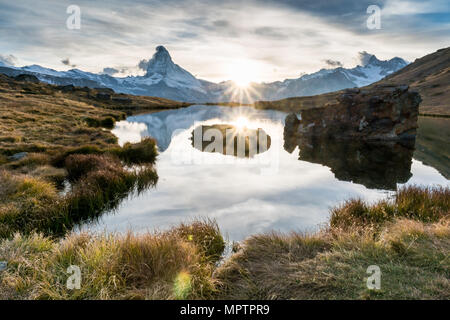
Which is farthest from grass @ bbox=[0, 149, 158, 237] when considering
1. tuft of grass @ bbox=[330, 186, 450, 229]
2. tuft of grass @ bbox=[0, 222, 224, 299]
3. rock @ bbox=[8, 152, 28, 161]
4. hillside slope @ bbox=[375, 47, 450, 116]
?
hillside slope @ bbox=[375, 47, 450, 116]

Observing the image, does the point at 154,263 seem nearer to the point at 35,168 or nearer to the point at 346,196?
the point at 346,196

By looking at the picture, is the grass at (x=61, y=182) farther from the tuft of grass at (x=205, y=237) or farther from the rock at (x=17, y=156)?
the tuft of grass at (x=205, y=237)

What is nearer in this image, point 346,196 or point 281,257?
point 281,257

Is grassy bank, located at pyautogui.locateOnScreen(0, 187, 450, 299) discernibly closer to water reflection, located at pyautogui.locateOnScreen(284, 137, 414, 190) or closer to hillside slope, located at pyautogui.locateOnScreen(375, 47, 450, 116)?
water reflection, located at pyautogui.locateOnScreen(284, 137, 414, 190)

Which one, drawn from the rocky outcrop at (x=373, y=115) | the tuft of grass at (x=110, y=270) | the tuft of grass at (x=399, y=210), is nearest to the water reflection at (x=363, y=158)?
the rocky outcrop at (x=373, y=115)

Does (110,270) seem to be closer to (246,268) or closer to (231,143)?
(246,268)

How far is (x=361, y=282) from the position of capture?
224 inches

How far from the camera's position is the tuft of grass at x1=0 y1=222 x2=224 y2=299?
539 centimetres

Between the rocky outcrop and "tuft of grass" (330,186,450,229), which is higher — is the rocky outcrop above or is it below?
above

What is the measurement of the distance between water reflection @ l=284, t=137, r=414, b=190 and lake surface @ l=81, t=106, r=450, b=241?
68 millimetres

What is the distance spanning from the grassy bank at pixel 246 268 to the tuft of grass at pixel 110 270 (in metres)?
0.02
